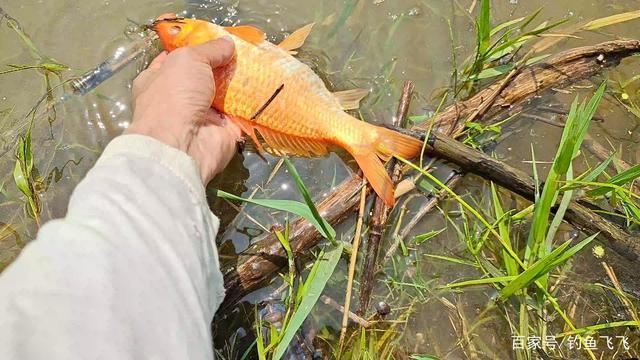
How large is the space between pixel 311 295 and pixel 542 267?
95cm

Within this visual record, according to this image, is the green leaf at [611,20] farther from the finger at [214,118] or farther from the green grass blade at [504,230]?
the finger at [214,118]

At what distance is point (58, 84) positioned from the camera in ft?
10.8

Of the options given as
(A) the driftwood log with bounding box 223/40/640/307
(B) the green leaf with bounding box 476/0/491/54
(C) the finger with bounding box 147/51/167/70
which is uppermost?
(C) the finger with bounding box 147/51/167/70

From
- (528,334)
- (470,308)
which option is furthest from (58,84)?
(528,334)

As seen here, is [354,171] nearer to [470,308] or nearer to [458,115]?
[458,115]

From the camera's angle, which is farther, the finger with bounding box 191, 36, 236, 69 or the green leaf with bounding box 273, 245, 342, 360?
the finger with bounding box 191, 36, 236, 69

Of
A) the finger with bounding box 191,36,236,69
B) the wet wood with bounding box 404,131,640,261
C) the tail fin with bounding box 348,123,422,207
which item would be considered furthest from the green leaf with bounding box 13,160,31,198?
the wet wood with bounding box 404,131,640,261

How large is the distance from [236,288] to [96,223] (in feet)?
3.59

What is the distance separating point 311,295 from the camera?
2455 mm

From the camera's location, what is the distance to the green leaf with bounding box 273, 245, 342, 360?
93.1 inches

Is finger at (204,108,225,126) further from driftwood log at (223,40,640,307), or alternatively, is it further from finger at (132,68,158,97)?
driftwood log at (223,40,640,307)

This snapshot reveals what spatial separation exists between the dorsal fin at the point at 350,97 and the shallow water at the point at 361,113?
0.20 metres

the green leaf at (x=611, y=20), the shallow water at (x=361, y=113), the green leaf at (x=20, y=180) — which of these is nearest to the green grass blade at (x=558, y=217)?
the shallow water at (x=361, y=113)

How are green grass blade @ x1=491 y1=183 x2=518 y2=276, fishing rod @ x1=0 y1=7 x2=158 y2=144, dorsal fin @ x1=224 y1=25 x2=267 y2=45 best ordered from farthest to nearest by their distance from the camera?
fishing rod @ x1=0 y1=7 x2=158 y2=144, dorsal fin @ x1=224 y1=25 x2=267 y2=45, green grass blade @ x1=491 y1=183 x2=518 y2=276
